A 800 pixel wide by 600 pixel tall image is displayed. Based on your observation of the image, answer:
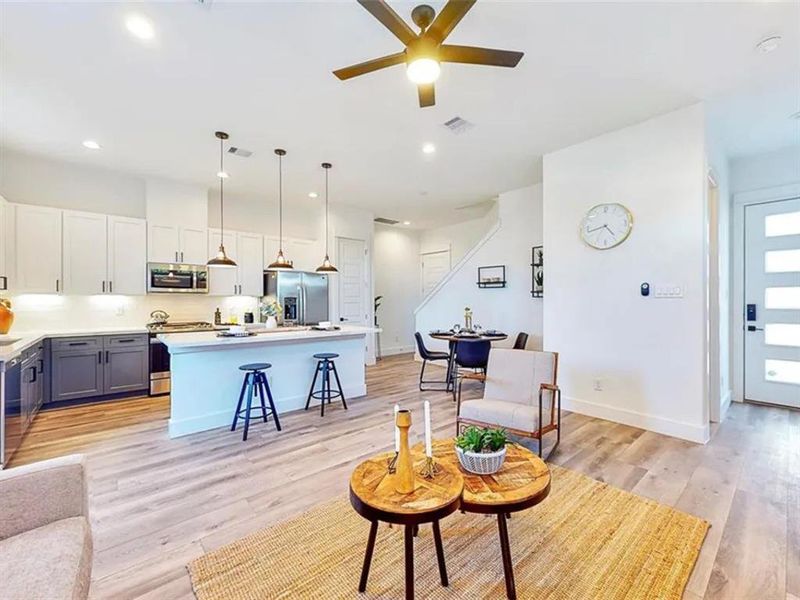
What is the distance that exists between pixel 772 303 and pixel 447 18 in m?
5.08

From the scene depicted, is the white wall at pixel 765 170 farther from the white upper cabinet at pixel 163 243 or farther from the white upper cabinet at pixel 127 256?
the white upper cabinet at pixel 127 256

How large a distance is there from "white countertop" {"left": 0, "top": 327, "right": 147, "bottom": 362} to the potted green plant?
3282 mm

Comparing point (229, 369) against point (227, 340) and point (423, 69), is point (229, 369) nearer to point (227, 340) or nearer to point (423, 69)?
point (227, 340)

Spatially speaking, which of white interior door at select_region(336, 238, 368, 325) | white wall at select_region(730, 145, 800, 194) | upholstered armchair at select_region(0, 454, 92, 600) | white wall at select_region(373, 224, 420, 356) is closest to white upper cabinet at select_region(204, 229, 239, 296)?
white interior door at select_region(336, 238, 368, 325)

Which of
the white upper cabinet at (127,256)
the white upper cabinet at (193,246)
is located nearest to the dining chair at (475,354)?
the white upper cabinet at (193,246)

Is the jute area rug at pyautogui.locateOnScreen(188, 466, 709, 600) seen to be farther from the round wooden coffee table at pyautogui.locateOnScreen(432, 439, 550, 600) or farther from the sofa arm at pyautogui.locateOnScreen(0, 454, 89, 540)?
the sofa arm at pyautogui.locateOnScreen(0, 454, 89, 540)

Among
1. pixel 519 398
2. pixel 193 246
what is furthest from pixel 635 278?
pixel 193 246

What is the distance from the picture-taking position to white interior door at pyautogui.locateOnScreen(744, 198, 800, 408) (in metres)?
4.19

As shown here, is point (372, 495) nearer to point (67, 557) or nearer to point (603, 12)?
point (67, 557)

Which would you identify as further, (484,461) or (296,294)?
(296,294)

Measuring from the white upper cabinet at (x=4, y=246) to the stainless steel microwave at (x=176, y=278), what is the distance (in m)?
1.37

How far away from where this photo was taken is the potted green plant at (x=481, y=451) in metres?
1.80

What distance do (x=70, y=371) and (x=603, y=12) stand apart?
6298mm

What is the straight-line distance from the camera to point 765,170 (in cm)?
438
